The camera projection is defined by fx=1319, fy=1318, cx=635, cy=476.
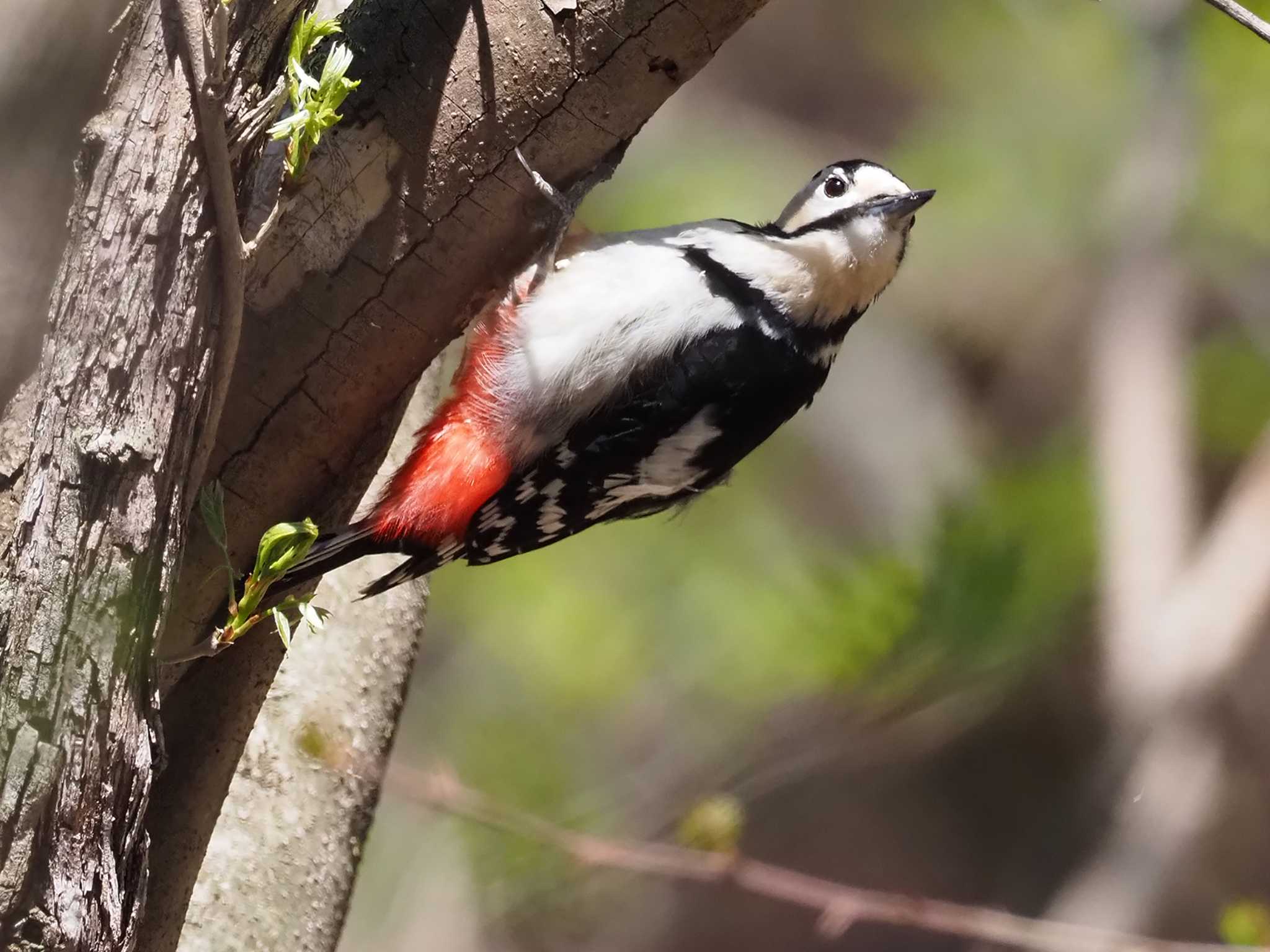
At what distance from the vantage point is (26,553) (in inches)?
55.2

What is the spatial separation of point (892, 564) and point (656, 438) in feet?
6.73

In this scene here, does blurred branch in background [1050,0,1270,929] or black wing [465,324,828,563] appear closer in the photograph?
black wing [465,324,828,563]

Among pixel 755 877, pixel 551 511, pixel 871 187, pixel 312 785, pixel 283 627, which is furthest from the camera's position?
pixel 755 877

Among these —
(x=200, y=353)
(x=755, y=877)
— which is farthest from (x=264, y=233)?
(x=755, y=877)

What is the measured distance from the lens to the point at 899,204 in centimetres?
264

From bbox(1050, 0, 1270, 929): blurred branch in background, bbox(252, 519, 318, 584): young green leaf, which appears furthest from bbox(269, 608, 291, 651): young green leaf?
bbox(1050, 0, 1270, 929): blurred branch in background

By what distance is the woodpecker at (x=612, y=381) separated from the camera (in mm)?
2555

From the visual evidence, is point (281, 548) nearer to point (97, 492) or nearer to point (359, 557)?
point (97, 492)

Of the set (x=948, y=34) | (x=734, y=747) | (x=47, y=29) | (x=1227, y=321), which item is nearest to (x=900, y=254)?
(x=47, y=29)

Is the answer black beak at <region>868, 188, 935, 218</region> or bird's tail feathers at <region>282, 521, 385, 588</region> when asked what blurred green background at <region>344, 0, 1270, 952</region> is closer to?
bird's tail feathers at <region>282, 521, 385, 588</region>

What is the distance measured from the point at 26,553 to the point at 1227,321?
5.82m

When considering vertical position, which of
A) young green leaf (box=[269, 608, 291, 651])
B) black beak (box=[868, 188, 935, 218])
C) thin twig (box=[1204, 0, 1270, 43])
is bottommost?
black beak (box=[868, 188, 935, 218])

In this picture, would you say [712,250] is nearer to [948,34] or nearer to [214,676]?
[214,676]

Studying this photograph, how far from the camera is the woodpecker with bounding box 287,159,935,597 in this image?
2.55 m
